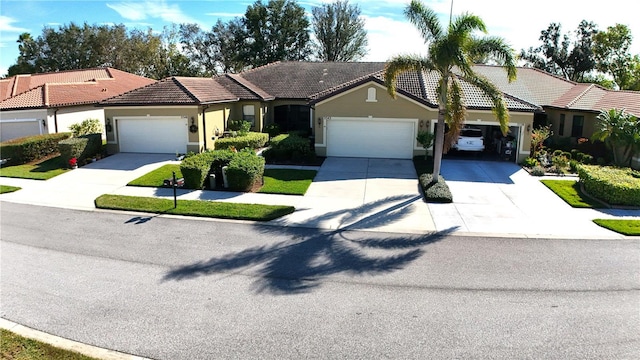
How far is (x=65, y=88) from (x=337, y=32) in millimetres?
34609

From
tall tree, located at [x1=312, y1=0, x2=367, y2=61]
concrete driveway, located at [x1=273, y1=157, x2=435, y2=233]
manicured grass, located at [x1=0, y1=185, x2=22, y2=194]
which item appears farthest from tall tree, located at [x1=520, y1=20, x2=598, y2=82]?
manicured grass, located at [x1=0, y1=185, x2=22, y2=194]

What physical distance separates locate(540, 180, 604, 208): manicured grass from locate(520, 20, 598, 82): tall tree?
32825 mm

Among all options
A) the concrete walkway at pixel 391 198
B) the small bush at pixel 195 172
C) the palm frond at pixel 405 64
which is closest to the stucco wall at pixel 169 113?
the concrete walkway at pixel 391 198

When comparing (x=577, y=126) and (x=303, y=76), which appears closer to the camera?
(x=577, y=126)

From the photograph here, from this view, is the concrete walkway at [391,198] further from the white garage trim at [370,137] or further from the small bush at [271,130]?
the small bush at [271,130]

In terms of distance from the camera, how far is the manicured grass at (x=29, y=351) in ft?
20.9

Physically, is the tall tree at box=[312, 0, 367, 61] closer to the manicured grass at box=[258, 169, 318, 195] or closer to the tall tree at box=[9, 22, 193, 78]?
the tall tree at box=[9, 22, 193, 78]

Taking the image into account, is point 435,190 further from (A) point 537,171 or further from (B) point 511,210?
(A) point 537,171

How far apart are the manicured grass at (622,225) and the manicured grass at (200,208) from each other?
31.0 ft

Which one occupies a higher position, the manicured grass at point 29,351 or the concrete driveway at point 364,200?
the concrete driveway at point 364,200

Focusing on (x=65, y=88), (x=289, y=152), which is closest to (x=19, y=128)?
(x=65, y=88)

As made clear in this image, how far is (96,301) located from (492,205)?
12.3 meters

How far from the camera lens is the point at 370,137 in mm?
22328

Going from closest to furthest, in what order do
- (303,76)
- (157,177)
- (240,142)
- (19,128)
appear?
(157,177), (240,142), (19,128), (303,76)
